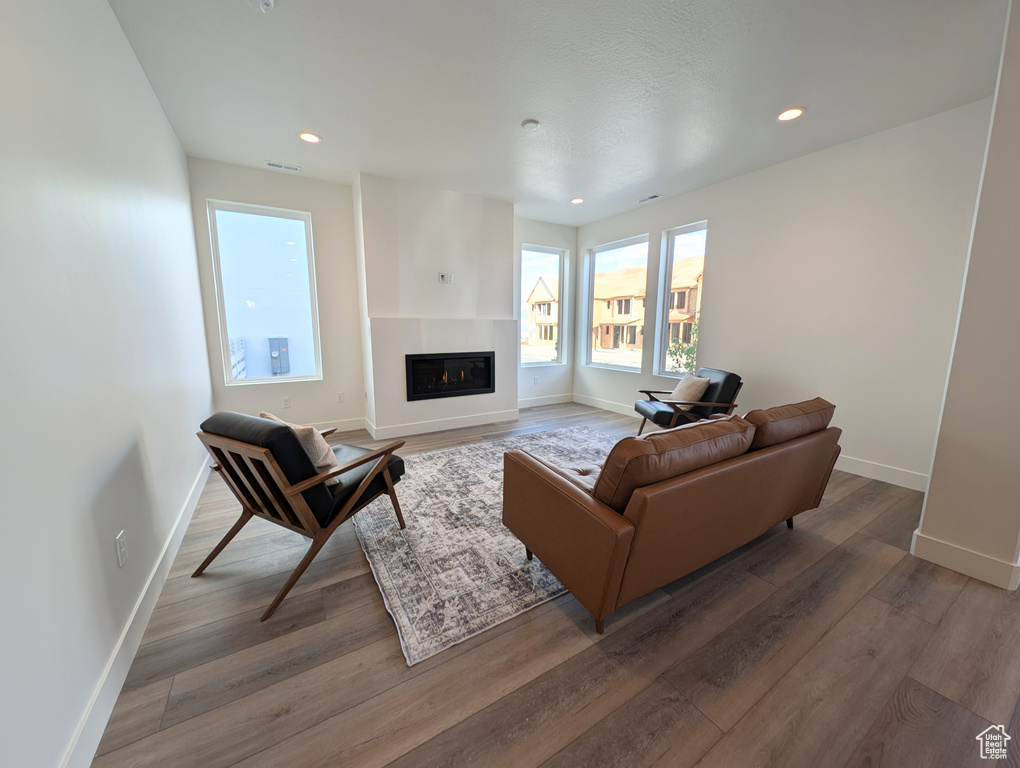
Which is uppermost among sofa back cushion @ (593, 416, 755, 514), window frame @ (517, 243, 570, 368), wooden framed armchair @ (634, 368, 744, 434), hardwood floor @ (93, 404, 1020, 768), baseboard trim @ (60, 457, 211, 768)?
window frame @ (517, 243, 570, 368)

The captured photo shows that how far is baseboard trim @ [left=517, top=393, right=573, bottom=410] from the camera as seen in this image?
18.3 ft

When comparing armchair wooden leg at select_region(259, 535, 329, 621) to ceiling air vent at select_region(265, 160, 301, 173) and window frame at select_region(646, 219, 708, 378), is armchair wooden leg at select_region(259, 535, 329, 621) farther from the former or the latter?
window frame at select_region(646, 219, 708, 378)

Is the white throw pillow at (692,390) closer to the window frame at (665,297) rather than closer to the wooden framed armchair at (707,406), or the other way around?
the wooden framed armchair at (707,406)

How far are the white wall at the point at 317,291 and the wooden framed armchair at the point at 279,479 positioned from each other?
2.33 meters

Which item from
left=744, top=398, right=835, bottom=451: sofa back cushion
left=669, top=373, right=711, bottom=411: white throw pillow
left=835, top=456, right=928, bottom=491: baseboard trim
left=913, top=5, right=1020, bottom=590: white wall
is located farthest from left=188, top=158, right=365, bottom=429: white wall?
left=835, top=456, right=928, bottom=491: baseboard trim

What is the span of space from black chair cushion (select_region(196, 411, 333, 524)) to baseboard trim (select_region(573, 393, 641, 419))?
4.25 m

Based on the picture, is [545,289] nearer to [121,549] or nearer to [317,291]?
[317,291]

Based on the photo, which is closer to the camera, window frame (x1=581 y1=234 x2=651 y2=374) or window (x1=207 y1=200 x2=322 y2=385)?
window (x1=207 y1=200 x2=322 y2=385)

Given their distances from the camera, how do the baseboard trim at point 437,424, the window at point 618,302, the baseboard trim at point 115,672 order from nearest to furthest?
the baseboard trim at point 115,672 < the baseboard trim at point 437,424 < the window at point 618,302

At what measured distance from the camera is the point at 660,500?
1336mm

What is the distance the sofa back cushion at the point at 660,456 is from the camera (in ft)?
4.49

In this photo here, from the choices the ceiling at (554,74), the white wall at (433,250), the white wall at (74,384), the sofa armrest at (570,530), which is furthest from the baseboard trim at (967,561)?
the white wall at (433,250)

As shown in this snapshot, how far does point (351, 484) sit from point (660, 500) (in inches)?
61.0

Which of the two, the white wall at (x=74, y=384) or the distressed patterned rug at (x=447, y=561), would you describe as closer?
the white wall at (x=74, y=384)
